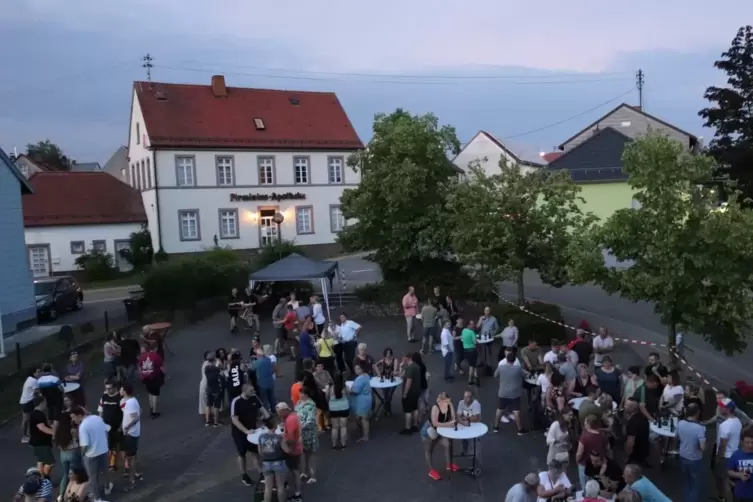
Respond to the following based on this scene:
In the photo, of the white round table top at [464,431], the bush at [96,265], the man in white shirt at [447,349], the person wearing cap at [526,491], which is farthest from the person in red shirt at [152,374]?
the bush at [96,265]

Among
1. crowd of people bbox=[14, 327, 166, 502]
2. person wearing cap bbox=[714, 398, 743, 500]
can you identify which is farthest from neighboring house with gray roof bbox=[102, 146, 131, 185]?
person wearing cap bbox=[714, 398, 743, 500]

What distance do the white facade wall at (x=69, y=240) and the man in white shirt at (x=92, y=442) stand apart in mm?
31261

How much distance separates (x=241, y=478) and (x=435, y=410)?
330cm

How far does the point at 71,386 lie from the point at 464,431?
26.0 feet

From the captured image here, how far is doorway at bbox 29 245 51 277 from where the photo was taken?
1485 inches

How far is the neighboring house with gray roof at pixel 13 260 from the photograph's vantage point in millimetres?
23797

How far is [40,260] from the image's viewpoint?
37.8 m

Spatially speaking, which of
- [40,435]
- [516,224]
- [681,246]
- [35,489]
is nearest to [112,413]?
[40,435]

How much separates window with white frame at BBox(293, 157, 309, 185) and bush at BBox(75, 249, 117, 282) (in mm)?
11933

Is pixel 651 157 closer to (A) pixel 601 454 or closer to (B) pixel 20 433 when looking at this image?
(A) pixel 601 454

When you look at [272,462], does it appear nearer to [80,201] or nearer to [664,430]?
[664,430]

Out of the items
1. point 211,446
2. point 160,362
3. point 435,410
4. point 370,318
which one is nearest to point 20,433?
point 160,362

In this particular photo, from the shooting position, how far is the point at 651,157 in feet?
43.0

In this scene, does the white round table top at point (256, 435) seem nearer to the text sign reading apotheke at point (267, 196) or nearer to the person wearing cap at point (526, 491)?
the person wearing cap at point (526, 491)
